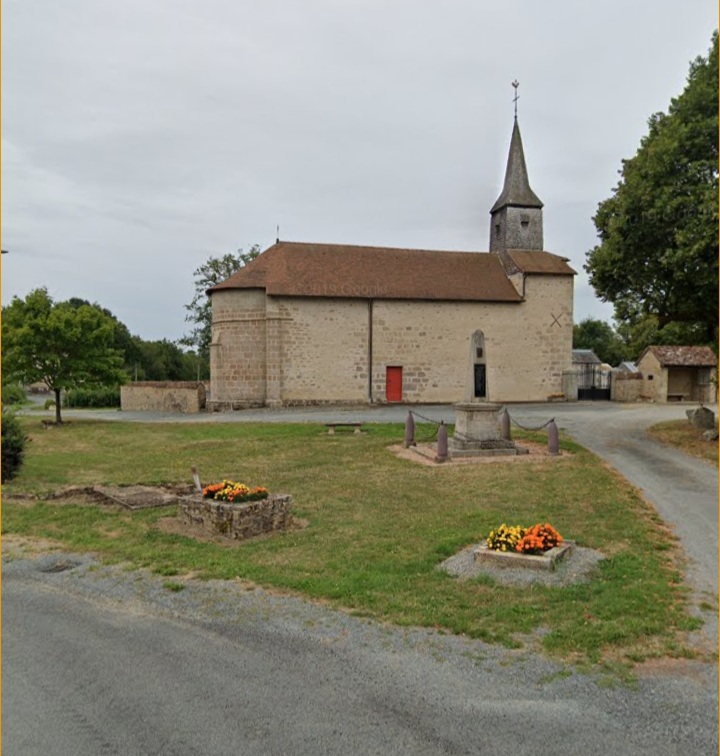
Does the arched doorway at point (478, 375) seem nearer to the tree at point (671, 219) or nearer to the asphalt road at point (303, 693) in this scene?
the tree at point (671, 219)

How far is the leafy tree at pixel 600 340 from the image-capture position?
263 feet

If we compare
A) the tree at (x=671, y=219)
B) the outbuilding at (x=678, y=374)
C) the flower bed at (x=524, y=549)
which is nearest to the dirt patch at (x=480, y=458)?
the tree at (x=671, y=219)

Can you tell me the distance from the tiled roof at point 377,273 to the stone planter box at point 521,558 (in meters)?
24.3

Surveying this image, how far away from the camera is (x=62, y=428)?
23391 millimetres

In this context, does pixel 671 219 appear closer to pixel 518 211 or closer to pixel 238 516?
pixel 238 516

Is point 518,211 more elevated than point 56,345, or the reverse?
point 518,211

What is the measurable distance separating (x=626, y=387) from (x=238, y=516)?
33.5 metres

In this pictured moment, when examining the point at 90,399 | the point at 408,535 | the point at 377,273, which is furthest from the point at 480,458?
the point at 90,399

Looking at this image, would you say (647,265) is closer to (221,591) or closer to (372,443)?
(372,443)

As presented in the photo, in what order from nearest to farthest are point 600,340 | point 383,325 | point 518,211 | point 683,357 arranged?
point 383,325
point 518,211
point 683,357
point 600,340

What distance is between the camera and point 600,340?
8312 centimetres

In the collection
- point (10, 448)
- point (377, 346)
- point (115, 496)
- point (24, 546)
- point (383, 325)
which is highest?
point (383, 325)

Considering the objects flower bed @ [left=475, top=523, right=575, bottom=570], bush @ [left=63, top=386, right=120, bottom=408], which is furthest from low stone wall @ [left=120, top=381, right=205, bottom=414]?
flower bed @ [left=475, top=523, right=575, bottom=570]

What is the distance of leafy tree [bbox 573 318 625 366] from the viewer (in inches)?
3155
